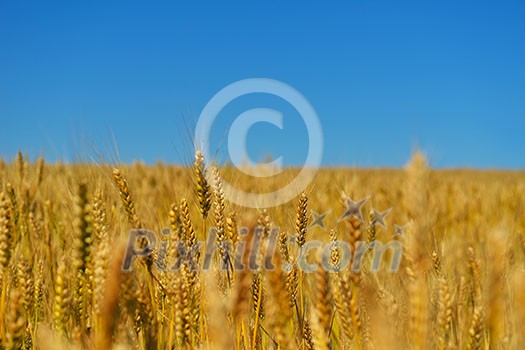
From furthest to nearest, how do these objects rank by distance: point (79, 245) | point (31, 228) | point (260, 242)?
point (31, 228), point (260, 242), point (79, 245)

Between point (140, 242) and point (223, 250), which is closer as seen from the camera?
point (140, 242)

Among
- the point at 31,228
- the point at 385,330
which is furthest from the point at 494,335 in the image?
the point at 31,228

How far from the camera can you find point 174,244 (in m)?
1.28

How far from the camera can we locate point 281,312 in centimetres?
86

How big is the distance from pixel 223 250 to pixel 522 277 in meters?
0.84

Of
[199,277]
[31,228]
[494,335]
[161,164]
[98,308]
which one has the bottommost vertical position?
[494,335]

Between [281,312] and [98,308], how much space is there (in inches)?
14.7

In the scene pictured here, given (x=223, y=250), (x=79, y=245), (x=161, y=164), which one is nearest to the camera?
(x=79, y=245)

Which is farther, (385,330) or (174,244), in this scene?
(174,244)

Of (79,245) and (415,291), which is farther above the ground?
(79,245)

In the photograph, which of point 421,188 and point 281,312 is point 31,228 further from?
point 421,188

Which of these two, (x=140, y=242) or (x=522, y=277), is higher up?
(x=140, y=242)

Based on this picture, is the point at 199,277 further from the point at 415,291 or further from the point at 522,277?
the point at 522,277

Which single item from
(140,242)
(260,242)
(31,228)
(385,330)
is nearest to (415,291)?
(385,330)
